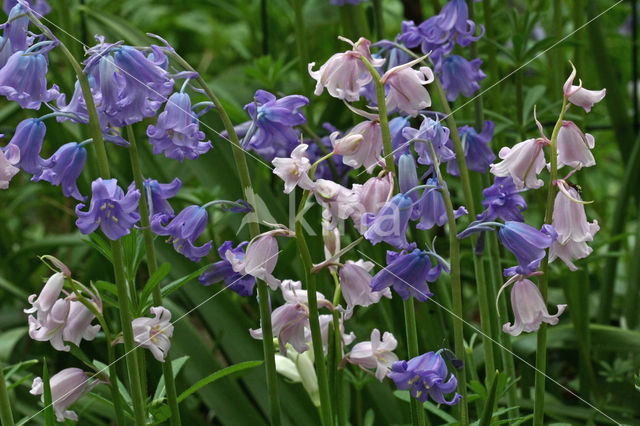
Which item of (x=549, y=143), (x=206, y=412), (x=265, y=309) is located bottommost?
(x=206, y=412)

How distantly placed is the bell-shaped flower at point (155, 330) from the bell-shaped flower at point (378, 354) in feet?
0.65

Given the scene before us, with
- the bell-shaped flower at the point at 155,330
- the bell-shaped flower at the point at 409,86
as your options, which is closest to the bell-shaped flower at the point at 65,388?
the bell-shaped flower at the point at 155,330

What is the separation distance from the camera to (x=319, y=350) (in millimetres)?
757

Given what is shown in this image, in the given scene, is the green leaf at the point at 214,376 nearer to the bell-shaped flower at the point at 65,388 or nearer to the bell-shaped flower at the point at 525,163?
the bell-shaped flower at the point at 65,388

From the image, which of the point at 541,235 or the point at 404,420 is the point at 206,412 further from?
the point at 541,235

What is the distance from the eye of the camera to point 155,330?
2.57 feet

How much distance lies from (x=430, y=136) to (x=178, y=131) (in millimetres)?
233

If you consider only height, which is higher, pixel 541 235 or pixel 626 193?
pixel 541 235

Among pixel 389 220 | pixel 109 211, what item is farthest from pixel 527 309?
pixel 109 211

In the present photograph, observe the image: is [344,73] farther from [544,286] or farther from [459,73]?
[459,73]

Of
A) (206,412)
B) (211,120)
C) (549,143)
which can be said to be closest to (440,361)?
(549,143)

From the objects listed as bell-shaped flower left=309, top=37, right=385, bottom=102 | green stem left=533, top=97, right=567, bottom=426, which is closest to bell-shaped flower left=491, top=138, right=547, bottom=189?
green stem left=533, top=97, right=567, bottom=426

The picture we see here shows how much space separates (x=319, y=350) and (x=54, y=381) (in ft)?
0.87

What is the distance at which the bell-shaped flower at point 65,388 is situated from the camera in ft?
2.60
